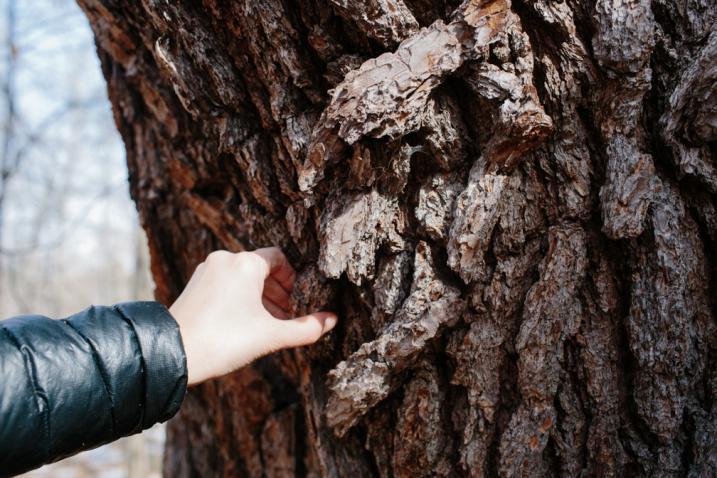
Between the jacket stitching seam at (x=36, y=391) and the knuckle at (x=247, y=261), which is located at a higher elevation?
the knuckle at (x=247, y=261)

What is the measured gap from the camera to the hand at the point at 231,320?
3.86 feet

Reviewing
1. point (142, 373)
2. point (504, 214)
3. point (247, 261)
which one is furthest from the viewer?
point (247, 261)

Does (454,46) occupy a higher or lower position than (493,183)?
higher

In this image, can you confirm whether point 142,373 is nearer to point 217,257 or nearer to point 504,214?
point 217,257

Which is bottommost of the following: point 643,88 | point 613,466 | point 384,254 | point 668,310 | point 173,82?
point 613,466

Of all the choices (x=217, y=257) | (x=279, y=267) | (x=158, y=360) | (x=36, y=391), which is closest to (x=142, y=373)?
(x=158, y=360)

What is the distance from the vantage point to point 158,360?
1.06 meters

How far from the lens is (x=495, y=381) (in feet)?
3.95

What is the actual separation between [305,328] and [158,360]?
14.8 inches

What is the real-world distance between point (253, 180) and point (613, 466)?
1.20 meters

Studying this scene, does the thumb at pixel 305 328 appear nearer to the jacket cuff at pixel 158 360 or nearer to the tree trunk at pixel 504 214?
the tree trunk at pixel 504 214

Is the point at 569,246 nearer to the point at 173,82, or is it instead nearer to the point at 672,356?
the point at 672,356

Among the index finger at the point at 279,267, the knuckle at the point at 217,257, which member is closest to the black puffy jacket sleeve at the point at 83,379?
the knuckle at the point at 217,257

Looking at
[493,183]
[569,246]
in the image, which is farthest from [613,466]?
[493,183]
